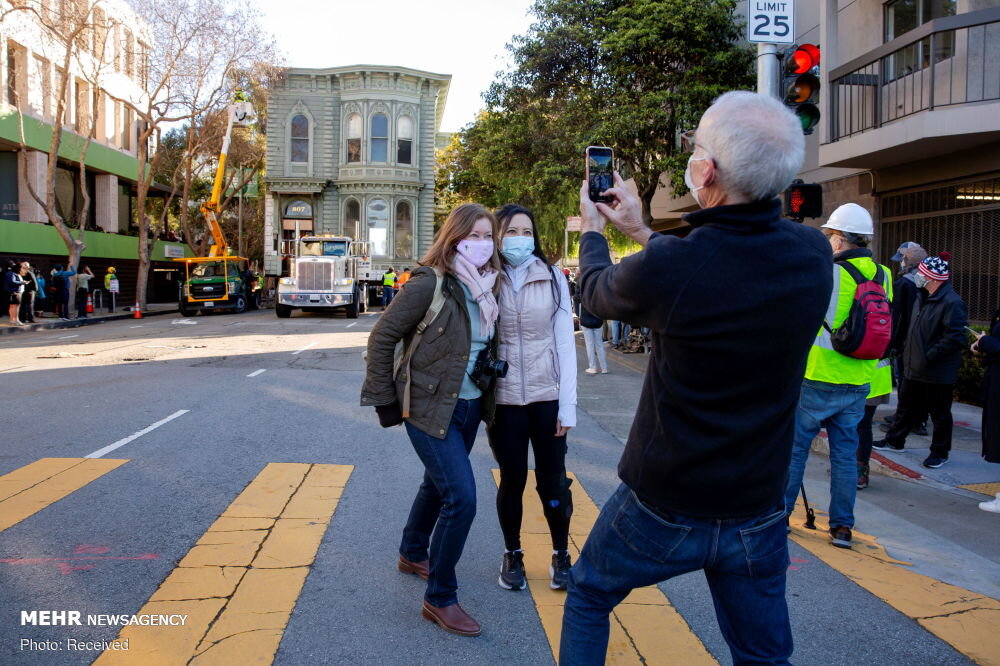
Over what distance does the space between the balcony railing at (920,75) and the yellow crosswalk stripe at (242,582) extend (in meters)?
9.95

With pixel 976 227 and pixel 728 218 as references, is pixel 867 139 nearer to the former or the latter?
pixel 976 227

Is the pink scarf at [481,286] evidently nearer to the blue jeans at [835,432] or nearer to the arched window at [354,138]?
the blue jeans at [835,432]

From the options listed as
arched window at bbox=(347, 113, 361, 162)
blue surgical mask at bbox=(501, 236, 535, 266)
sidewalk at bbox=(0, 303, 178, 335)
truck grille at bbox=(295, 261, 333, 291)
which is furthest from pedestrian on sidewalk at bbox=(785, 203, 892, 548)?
arched window at bbox=(347, 113, 361, 162)

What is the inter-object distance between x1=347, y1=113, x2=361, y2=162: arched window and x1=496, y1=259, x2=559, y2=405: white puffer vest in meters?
37.8

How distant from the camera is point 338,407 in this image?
9.59 m

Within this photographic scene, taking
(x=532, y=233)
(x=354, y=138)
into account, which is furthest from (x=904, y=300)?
(x=354, y=138)

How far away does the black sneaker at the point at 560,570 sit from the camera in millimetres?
4141

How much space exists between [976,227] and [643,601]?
1026 cm

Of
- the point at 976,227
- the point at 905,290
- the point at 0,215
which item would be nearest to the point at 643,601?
the point at 905,290

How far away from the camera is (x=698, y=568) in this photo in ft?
7.50

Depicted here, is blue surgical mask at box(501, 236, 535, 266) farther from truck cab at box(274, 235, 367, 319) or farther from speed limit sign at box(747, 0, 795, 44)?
truck cab at box(274, 235, 367, 319)

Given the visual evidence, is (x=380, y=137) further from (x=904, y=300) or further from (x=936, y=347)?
(x=936, y=347)

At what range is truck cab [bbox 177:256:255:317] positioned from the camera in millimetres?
30547

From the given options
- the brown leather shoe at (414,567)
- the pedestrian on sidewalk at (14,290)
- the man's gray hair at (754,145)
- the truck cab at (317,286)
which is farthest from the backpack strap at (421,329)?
the truck cab at (317,286)
